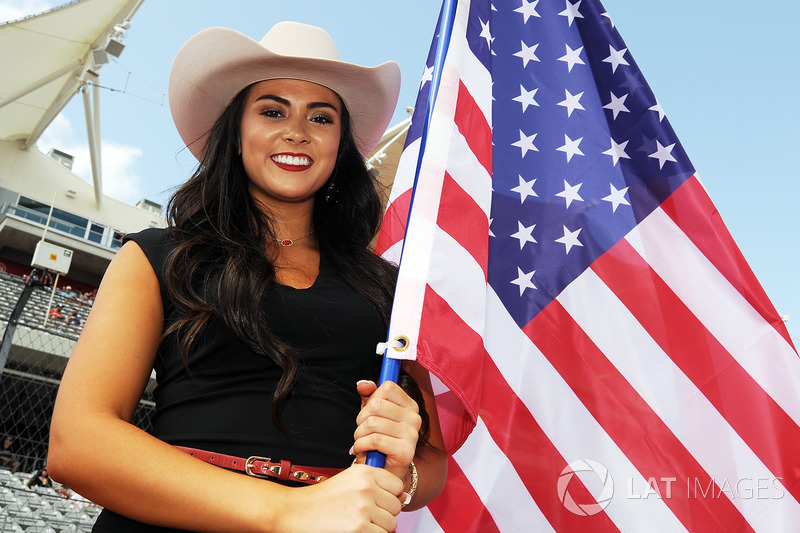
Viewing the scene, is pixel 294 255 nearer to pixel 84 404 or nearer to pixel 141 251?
pixel 141 251

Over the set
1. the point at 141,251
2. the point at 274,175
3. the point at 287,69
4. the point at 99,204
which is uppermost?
the point at 99,204

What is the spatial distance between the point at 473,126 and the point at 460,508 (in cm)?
105

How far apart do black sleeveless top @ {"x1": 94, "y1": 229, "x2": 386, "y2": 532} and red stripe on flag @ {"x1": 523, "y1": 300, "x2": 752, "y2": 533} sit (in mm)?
711

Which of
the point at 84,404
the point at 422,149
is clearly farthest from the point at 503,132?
the point at 84,404

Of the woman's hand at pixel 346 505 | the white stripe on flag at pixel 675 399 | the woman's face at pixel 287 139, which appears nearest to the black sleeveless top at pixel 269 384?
the woman's hand at pixel 346 505

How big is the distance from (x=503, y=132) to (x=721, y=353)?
0.89 metres

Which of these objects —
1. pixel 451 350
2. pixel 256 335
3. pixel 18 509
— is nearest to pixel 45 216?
pixel 18 509

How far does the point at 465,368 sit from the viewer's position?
1474mm

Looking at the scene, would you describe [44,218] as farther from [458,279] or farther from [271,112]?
[458,279]

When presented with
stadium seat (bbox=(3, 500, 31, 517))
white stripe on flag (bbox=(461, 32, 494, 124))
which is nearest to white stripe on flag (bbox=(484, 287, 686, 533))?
white stripe on flag (bbox=(461, 32, 494, 124))

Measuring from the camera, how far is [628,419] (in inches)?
77.9

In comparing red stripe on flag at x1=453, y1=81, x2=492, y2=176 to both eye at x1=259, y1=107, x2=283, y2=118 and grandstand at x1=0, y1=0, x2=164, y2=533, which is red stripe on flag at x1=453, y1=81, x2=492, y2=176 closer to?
eye at x1=259, y1=107, x2=283, y2=118

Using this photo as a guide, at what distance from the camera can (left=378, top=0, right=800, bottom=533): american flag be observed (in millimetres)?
1894

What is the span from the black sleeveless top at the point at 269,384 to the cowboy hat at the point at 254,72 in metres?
0.59
